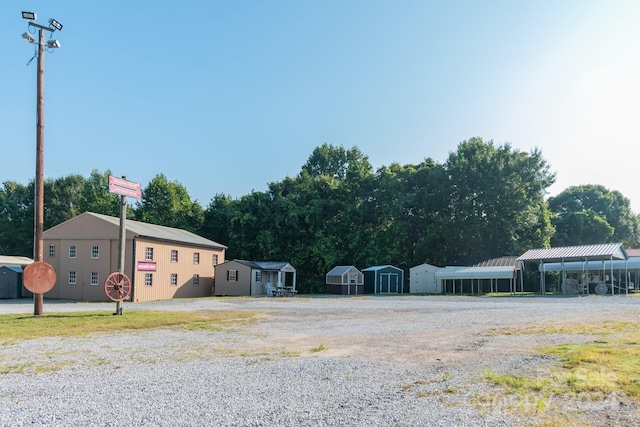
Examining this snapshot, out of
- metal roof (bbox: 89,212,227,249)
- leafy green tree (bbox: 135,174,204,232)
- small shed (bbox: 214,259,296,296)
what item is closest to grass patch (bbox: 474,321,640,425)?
metal roof (bbox: 89,212,227,249)

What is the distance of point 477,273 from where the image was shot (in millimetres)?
42656

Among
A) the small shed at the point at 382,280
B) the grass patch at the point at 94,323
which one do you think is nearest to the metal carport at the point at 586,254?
the small shed at the point at 382,280

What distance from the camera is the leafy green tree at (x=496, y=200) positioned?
47000 millimetres

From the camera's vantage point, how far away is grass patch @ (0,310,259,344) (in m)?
13.6

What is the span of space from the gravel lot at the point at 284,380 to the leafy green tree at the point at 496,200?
118 ft

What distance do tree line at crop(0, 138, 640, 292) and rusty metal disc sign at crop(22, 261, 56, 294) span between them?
31382 mm

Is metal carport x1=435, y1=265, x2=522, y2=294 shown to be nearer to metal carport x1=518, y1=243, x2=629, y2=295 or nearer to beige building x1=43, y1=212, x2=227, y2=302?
metal carport x1=518, y1=243, x2=629, y2=295

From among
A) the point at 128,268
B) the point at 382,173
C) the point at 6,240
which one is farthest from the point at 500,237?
the point at 6,240

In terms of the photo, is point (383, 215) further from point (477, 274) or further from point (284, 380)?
point (284, 380)

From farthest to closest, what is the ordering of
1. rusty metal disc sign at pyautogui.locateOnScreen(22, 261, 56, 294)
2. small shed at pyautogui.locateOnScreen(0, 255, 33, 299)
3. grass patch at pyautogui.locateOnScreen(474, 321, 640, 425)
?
small shed at pyautogui.locateOnScreen(0, 255, 33, 299), rusty metal disc sign at pyautogui.locateOnScreen(22, 261, 56, 294), grass patch at pyautogui.locateOnScreen(474, 321, 640, 425)

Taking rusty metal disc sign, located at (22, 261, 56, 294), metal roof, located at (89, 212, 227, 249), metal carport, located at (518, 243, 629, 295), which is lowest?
rusty metal disc sign, located at (22, 261, 56, 294)

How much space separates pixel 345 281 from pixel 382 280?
403 cm

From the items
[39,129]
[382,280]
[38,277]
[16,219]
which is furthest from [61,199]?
[38,277]

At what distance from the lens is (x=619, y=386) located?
22.1 feet
